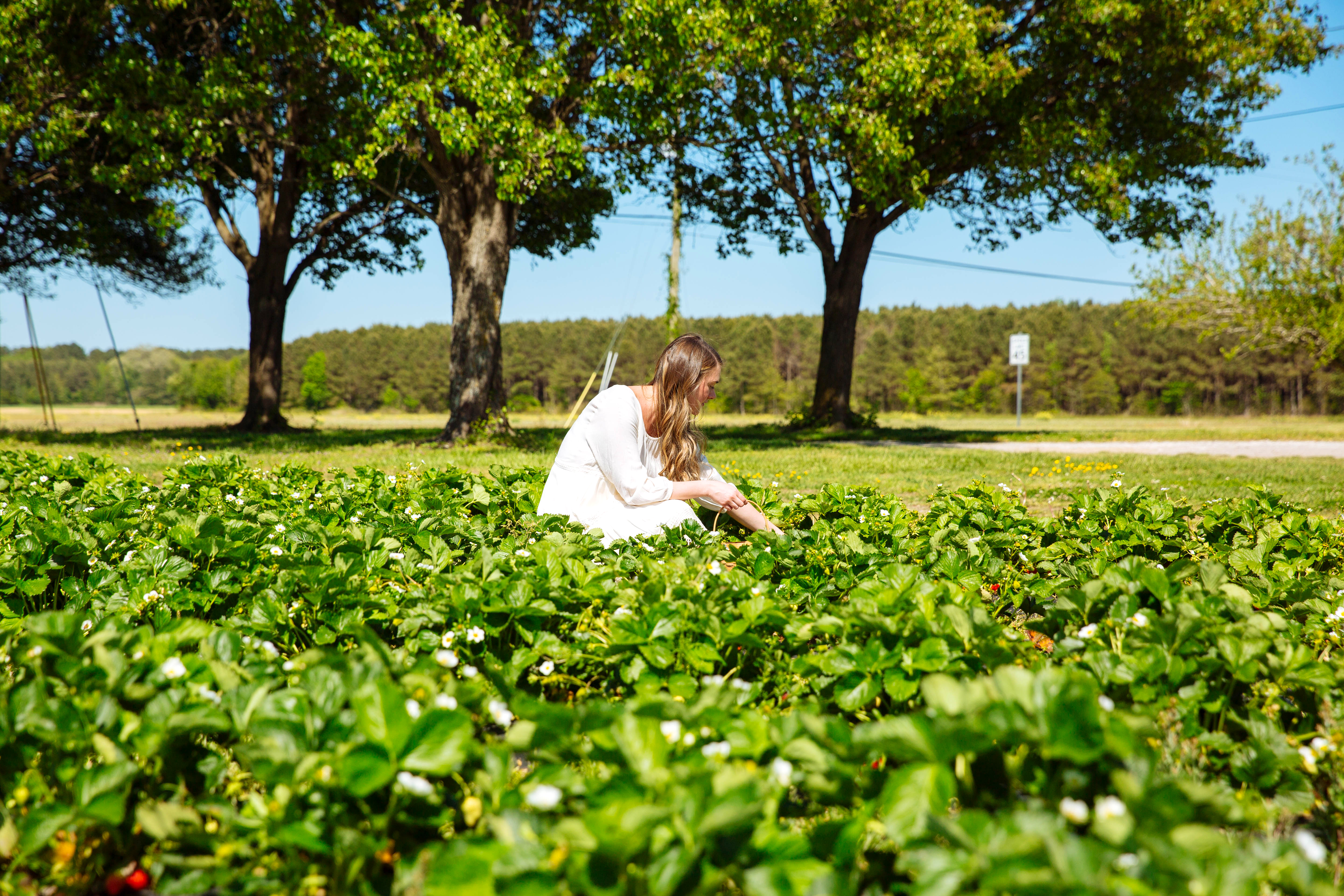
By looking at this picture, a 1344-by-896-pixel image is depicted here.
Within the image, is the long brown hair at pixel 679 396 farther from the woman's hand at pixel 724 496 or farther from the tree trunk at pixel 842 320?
the tree trunk at pixel 842 320

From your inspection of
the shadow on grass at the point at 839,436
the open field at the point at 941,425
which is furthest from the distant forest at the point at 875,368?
the shadow on grass at the point at 839,436

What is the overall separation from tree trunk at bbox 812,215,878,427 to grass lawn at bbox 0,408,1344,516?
985 mm

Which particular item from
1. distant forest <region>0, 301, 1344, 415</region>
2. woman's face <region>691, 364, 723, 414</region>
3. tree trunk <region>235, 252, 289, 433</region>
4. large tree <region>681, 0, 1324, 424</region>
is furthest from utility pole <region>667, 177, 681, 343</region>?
distant forest <region>0, 301, 1344, 415</region>

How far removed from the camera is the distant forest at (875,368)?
6538cm

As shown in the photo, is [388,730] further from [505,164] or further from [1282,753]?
[505,164]

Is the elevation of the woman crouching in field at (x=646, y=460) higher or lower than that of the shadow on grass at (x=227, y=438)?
higher

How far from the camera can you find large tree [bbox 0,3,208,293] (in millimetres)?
10578

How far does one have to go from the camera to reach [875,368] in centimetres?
7656

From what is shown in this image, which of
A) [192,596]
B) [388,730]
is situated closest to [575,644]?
[388,730]

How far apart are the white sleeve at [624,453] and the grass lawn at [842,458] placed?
286 cm

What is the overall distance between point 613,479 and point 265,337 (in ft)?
50.3

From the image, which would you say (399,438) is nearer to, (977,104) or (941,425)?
(977,104)

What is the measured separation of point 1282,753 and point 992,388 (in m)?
72.3

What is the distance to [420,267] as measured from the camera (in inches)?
750
